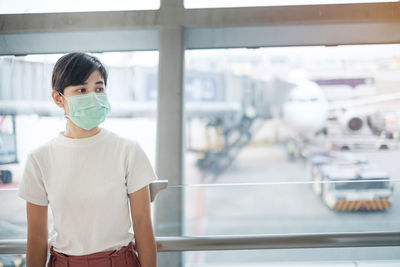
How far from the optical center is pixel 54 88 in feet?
3.81

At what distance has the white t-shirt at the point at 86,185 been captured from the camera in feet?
3.73

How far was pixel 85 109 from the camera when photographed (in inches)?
45.4

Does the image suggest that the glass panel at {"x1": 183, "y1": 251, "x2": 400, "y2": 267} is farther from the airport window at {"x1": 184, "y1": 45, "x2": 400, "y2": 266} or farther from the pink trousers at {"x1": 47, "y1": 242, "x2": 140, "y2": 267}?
the pink trousers at {"x1": 47, "y1": 242, "x2": 140, "y2": 267}

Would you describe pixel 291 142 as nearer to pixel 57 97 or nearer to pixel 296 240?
pixel 296 240

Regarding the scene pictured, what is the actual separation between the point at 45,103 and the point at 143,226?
114cm

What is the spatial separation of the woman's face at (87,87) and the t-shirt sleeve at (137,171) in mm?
236

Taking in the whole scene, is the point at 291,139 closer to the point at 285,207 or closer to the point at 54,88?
the point at 285,207

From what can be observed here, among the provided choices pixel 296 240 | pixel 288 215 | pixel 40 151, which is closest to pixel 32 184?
pixel 40 151

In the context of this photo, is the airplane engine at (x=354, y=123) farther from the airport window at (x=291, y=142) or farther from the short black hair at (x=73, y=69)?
the short black hair at (x=73, y=69)

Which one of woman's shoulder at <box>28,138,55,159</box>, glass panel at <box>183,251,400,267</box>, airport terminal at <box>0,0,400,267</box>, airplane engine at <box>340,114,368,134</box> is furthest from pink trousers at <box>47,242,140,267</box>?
airplane engine at <box>340,114,368,134</box>

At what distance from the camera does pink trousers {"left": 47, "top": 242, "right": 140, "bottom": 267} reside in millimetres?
1126

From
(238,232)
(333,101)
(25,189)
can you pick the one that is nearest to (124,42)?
(25,189)

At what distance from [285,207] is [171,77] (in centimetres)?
99

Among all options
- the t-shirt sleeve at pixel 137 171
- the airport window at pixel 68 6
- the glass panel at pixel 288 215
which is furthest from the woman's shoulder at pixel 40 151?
the airport window at pixel 68 6
